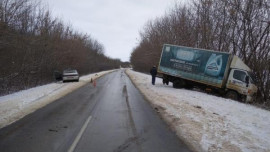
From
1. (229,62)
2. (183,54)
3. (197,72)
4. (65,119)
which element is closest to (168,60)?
(183,54)

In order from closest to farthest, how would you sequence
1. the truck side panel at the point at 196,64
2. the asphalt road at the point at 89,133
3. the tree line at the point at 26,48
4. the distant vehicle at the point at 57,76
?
1. the asphalt road at the point at 89,133
2. the tree line at the point at 26,48
3. the truck side panel at the point at 196,64
4. the distant vehicle at the point at 57,76

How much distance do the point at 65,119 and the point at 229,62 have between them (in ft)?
51.0

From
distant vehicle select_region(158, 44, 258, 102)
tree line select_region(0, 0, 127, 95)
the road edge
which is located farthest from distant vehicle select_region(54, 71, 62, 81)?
the road edge

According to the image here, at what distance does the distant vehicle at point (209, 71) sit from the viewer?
20922mm

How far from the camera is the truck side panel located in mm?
21906

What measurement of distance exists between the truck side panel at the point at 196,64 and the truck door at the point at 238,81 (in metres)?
0.63

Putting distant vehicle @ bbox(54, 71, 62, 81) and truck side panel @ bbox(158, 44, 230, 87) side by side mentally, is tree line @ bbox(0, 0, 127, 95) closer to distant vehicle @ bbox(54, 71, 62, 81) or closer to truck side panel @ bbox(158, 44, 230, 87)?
distant vehicle @ bbox(54, 71, 62, 81)

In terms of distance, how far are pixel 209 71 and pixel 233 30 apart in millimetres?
6010

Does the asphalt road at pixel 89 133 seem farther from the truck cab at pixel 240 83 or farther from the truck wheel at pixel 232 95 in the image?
the truck wheel at pixel 232 95

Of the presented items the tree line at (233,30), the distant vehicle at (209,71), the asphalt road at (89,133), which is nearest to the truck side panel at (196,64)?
the distant vehicle at (209,71)

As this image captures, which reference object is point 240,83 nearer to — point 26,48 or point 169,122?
point 169,122

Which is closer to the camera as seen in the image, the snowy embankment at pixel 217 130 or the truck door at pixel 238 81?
the snowy embankment at pixel 217 130

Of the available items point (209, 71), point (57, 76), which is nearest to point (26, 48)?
point (57, 76)

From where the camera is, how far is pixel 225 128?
9117 millimetres
